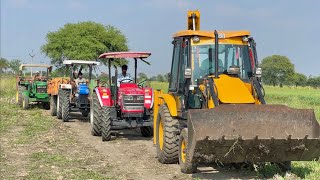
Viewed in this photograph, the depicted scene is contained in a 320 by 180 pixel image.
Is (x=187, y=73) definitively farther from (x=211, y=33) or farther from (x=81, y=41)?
(x=81, y=41)

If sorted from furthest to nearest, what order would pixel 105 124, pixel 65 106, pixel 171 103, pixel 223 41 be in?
pixel 65 106
pixel 105 124
pixel 171 103
pixel 223 41

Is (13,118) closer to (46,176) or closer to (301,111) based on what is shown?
(46,176)

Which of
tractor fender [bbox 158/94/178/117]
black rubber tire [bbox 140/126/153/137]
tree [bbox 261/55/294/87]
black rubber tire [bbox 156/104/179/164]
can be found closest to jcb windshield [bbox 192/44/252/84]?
tractor fender [bbox 158/94/178/117]

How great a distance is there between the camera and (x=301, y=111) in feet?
22.8

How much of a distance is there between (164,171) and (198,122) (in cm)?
156

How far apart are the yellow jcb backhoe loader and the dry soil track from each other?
27cm

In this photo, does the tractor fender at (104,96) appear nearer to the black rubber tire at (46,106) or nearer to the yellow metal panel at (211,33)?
the yellow metal panel at (211,33)

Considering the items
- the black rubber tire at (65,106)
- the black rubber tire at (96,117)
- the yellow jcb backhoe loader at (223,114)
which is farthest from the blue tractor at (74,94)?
the yellow jcb backhoe loader at (223,114)

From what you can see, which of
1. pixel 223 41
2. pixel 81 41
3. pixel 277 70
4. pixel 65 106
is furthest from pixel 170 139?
pixel 277 70

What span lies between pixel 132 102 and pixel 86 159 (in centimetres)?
283

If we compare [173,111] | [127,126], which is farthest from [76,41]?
[173,111]

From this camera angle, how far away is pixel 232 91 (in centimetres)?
736

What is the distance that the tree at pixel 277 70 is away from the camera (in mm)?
102600

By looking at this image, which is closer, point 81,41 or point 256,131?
point 256,131
